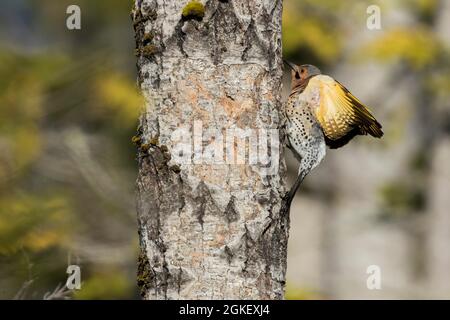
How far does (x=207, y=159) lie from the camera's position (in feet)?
11.8

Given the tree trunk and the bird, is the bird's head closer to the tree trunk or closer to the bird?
the bird

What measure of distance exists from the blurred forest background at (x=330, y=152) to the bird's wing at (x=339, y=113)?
174 inches

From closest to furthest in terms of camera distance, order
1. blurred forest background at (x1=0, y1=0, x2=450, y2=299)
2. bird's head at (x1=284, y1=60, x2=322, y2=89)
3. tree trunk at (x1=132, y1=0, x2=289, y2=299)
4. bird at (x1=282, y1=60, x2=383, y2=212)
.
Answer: tree trunk at (x1=132, y1=0, x2=289, y2=299) < bird at (x1=282, y1=60, x2=383, y2=212) < bird's head at (x1=284, y1=60, x2=322, y2=89) < blurred forest background at (x1=0, y1=0, x2=450, y2=299)

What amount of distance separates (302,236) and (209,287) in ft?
28.7

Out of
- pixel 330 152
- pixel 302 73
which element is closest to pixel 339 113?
pixel 302 73

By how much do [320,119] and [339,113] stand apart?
0.14m

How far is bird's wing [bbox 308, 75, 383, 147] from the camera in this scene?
4434 millimetres

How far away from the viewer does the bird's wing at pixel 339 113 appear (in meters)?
4.43

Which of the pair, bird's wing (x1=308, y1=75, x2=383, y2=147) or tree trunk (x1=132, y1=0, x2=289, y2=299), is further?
bird's wing (x1=308, y1=75, x2=383, y2=147)

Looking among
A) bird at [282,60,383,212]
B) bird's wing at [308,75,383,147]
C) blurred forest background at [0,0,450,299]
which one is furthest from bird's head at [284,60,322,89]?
blurred forest background at [0,0,450,299]

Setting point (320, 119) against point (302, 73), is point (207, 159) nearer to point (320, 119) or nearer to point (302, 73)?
point (320, 119)

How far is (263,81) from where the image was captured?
12.1 feet

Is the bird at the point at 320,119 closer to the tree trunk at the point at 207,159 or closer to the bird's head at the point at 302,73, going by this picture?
the bird's head at the point at 302,73

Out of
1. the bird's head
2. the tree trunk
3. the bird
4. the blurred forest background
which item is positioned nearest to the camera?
the tree trunk
